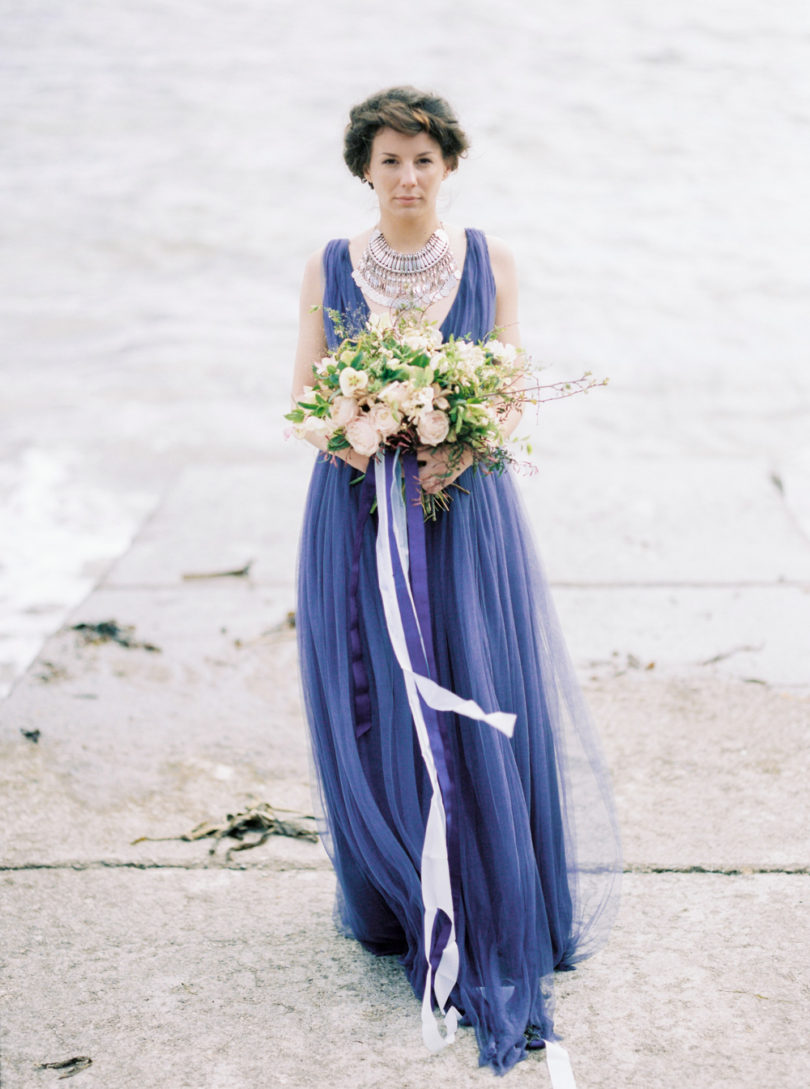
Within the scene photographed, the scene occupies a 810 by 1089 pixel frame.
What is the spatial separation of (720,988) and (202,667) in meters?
2.53

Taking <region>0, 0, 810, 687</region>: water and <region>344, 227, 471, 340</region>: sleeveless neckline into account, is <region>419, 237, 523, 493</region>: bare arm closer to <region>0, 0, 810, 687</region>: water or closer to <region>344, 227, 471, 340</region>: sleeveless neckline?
<region>344, 227, 471, 340</region>: sleeveless neckline

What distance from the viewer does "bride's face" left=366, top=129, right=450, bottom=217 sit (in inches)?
100

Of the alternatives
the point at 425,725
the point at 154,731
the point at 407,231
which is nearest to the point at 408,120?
the point at 407,231

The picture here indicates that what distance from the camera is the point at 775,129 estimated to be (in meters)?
13.4

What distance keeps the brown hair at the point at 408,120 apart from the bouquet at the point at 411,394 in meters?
0.48

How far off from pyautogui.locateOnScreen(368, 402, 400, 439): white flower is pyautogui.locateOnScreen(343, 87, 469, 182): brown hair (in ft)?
2.33

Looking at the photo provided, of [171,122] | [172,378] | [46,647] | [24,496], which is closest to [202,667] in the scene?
[46,647]

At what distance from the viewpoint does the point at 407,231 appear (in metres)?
2.66

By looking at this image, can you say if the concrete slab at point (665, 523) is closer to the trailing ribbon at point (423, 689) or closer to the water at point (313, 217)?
the water at point (313, 217)

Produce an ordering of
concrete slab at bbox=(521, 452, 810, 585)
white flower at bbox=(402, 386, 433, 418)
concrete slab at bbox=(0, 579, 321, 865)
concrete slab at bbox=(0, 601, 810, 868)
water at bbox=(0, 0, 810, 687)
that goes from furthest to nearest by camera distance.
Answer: water at bbox=(0, 0, 810, 687) < concrete slab at bbox=(521, 452, 810, 585) < concrete slab at bbox=(0, 579, 321, 865) < concrete slab at bbox=(0, 601, 810, 868) < white flower at bbox=(402, 386, 433, 418)

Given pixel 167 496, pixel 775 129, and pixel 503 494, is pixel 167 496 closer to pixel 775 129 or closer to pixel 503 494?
pixel 503 494

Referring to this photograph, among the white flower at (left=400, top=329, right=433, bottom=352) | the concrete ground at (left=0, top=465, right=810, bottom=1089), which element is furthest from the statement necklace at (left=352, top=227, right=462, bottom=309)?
the concrete ground at (left=0, top=465, right=810, bottom=1089)

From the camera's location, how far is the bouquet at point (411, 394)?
7.39 ft

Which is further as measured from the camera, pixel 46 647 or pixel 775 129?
pixel 775 129
